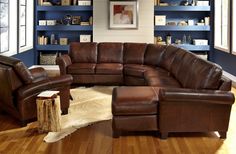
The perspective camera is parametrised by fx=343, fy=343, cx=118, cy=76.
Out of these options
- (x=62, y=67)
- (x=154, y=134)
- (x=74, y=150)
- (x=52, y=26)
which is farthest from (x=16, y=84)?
(x=52, y=26)

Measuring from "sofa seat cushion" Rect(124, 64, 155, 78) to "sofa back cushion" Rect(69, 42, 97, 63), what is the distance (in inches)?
33.1

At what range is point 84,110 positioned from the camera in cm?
517

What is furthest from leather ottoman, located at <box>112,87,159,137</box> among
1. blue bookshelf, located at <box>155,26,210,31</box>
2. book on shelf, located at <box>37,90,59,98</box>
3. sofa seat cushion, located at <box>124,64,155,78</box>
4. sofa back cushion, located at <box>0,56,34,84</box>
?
blue bookshelf, located at <box>155,26,210,31</box>

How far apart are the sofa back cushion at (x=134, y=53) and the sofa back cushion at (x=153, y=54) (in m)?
0.11

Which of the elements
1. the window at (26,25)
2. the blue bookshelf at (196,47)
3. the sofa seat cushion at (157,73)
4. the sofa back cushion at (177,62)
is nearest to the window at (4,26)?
the window at (26,25)

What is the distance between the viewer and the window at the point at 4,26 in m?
6.55

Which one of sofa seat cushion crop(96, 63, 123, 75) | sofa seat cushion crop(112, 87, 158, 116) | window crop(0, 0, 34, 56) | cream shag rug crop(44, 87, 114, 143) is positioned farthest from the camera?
sofa seat cushion crop(96, 63, 123, 75)

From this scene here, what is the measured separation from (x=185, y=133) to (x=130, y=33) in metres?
5.45

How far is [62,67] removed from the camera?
23.0 ft

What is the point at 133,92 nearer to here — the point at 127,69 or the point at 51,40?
the point at 127,69

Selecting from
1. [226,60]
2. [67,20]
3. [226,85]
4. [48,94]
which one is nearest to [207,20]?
[226,60]

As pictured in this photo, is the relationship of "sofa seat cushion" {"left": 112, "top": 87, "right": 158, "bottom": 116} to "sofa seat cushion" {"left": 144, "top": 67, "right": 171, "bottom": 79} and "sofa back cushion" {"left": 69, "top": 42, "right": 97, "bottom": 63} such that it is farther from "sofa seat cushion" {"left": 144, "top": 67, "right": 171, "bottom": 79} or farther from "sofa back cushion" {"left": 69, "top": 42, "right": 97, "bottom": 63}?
"sofa back cushion" {"left": 69, "top": 42, "right": 97, "bottom": 63}

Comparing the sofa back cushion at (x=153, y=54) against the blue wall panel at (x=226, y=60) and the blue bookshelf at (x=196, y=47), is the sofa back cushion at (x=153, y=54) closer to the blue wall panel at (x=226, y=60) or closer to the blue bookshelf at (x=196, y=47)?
the blue wall panel at (x=226, y=60)

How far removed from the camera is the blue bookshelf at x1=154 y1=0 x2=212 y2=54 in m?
9.25
